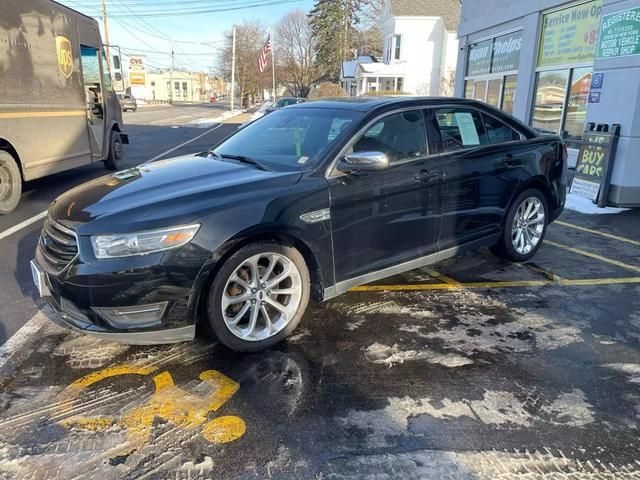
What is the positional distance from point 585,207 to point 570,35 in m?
4.06

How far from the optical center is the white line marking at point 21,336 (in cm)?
340

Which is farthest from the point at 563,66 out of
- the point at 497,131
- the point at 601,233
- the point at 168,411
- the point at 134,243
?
the point at 168,411

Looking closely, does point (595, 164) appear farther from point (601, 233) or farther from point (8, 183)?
point (8, 183)

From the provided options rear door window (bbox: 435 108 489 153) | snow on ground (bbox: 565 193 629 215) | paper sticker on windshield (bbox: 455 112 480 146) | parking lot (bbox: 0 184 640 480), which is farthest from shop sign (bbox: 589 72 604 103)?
parking lot (bbox: 0 184 640 480)

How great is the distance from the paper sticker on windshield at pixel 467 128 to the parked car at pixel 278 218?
14 millimetres

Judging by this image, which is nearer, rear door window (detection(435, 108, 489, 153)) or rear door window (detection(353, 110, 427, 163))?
rear door window (detection(353, 110, 427, 163))

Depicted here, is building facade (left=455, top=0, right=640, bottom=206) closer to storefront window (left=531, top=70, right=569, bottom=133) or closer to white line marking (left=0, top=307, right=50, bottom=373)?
storefront window (left=531, top=70, right=569, bottom=133)

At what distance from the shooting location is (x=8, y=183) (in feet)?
24.2

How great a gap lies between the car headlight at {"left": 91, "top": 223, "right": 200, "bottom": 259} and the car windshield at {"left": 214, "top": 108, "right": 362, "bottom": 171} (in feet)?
3.52

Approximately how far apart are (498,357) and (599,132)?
6521 mm

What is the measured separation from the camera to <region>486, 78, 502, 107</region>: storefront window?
1327cm

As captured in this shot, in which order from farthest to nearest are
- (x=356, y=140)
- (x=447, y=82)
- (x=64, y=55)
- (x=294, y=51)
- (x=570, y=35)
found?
(x=294, y=51), (x=447, y=82), (x=570, y=35), (x=64, y=55), (x=356, y=140)

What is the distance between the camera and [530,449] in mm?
2531

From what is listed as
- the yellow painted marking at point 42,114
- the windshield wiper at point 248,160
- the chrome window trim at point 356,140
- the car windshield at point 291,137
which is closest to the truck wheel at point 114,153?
the yellow painted marking at point 42,114
